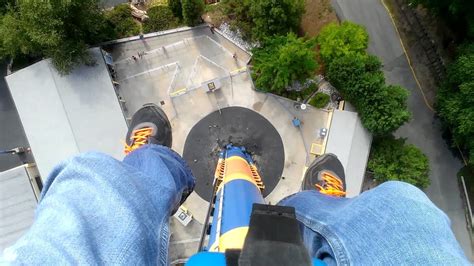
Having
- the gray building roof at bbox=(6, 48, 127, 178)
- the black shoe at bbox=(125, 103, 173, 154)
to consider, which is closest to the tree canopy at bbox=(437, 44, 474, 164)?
the black shoe at bbox=(125, 103, 173, 154)

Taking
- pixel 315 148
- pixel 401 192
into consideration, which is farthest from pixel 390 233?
pixel 315 148

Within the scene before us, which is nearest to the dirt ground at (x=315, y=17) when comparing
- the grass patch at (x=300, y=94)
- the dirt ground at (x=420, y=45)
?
the grass patch at (x=300, y=94)

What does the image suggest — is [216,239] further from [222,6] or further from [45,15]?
[222,6]

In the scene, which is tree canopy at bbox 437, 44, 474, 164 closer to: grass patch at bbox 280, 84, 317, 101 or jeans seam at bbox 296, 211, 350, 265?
grass patch at bbox 280, 84, 317, 101

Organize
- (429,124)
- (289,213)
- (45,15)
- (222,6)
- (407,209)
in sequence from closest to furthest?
(407,209) < (289,213) < (45,15) < (222,6) < (429,124)

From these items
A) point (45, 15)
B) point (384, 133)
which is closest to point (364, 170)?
point (384, 133)

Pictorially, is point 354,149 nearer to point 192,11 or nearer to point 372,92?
point 372,92

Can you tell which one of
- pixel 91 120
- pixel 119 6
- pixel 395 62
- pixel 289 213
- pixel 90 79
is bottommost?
pixel 289 213
